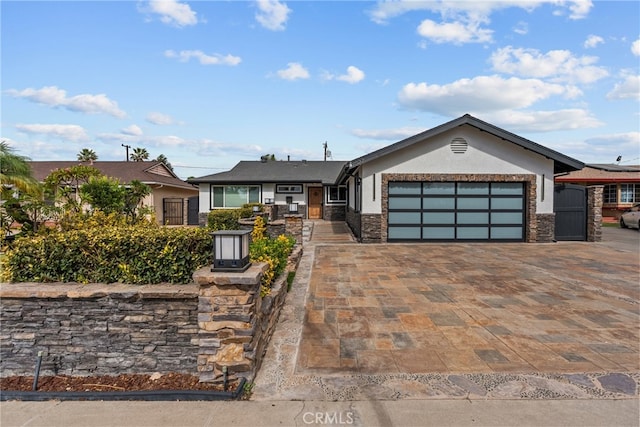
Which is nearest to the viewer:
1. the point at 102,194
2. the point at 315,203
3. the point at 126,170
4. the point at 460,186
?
the point at 102,194

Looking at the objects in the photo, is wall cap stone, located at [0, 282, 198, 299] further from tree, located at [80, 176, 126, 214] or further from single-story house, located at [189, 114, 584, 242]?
single-story house, located at [189, 114, 584, 242]

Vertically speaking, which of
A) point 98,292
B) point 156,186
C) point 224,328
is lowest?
point 224,328

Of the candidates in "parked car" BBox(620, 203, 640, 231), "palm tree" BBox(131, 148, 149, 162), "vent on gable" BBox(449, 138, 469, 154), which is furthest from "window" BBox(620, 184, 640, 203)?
"palm tree" BBox(131, 148, 149, 162)

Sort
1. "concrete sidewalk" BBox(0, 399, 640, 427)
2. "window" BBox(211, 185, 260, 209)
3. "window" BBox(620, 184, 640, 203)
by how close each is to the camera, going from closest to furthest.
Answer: "concrete sidewalk" BBox(0, 399, 640, 427) → "window" BBox(211, 185, 260, 209) → "window" BBox(620, 184, 640, 203)

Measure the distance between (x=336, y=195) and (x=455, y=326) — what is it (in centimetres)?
1632

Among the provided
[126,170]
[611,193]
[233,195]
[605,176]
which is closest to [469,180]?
[233,195]

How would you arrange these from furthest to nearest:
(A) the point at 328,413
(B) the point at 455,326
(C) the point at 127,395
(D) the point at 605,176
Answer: (D) the point at 605,176
(B) the point at 455,326
(C) the point at 127,395
(A) the point at 328,413

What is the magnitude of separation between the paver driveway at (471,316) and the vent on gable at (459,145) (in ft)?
15.0

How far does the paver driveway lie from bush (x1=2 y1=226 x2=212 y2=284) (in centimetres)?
177

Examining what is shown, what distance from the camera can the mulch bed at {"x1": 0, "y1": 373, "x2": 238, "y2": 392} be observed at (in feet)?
10.8

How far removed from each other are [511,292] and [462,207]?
6.65 metres

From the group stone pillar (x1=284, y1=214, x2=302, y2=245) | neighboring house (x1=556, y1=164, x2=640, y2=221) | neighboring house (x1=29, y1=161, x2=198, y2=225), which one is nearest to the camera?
stone pillar (x1=284, y1=214, x2=302, y2=245)

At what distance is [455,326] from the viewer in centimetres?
461

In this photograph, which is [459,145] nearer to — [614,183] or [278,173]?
[278,173]
